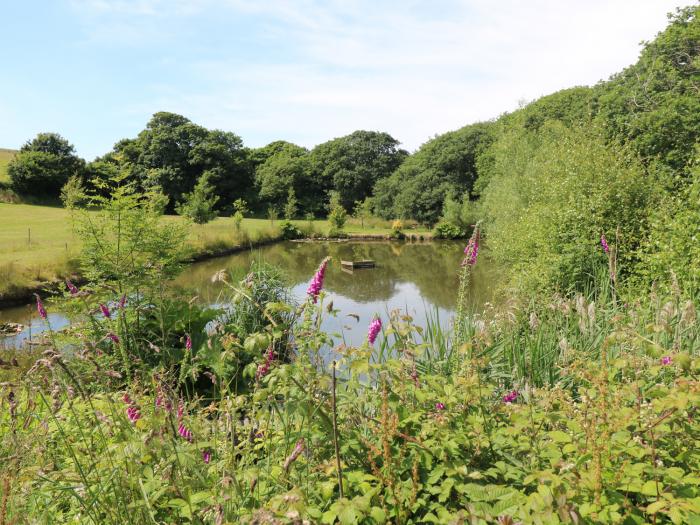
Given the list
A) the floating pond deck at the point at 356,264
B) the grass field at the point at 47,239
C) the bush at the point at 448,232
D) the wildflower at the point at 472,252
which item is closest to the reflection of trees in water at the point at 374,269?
the floating pond deck at the point at 356,264

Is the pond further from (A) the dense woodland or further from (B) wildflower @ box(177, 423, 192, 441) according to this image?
(B) wildflower @ box(177, 423, 192, 441)

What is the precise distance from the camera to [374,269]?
26.8 metres

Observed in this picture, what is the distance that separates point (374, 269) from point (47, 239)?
1807 centimetres

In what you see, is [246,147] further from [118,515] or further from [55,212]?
[118,515]

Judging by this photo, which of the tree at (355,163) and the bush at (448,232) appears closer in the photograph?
the bush at (448,232)

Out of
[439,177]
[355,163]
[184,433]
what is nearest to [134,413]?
[184,433]

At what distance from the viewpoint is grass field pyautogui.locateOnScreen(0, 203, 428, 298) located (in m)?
16.6

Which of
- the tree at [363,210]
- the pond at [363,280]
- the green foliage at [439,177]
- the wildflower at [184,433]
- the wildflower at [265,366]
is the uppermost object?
the green foliage at [439,177]

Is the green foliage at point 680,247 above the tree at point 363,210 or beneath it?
beneath

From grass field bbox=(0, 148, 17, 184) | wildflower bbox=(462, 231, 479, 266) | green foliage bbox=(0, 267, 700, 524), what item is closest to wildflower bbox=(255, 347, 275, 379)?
green foliage bbox=(0, 267, 700, 524)

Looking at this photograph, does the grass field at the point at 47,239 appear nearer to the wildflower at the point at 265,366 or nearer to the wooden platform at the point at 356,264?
the wooden platform at the point at 356,264

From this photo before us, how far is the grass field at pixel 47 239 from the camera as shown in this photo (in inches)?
652

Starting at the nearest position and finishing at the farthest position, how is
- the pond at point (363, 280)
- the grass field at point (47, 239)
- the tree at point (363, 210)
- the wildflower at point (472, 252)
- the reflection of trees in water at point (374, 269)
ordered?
1. the wildflower at point (472, 252)
2. the pond at point (363, 280)
3. the grass field at point (47, 239)
4. the reflection of trees in water at point (374, 269)
5. the tree at point (363, 210)

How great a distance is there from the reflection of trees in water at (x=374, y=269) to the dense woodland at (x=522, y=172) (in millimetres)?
3070
